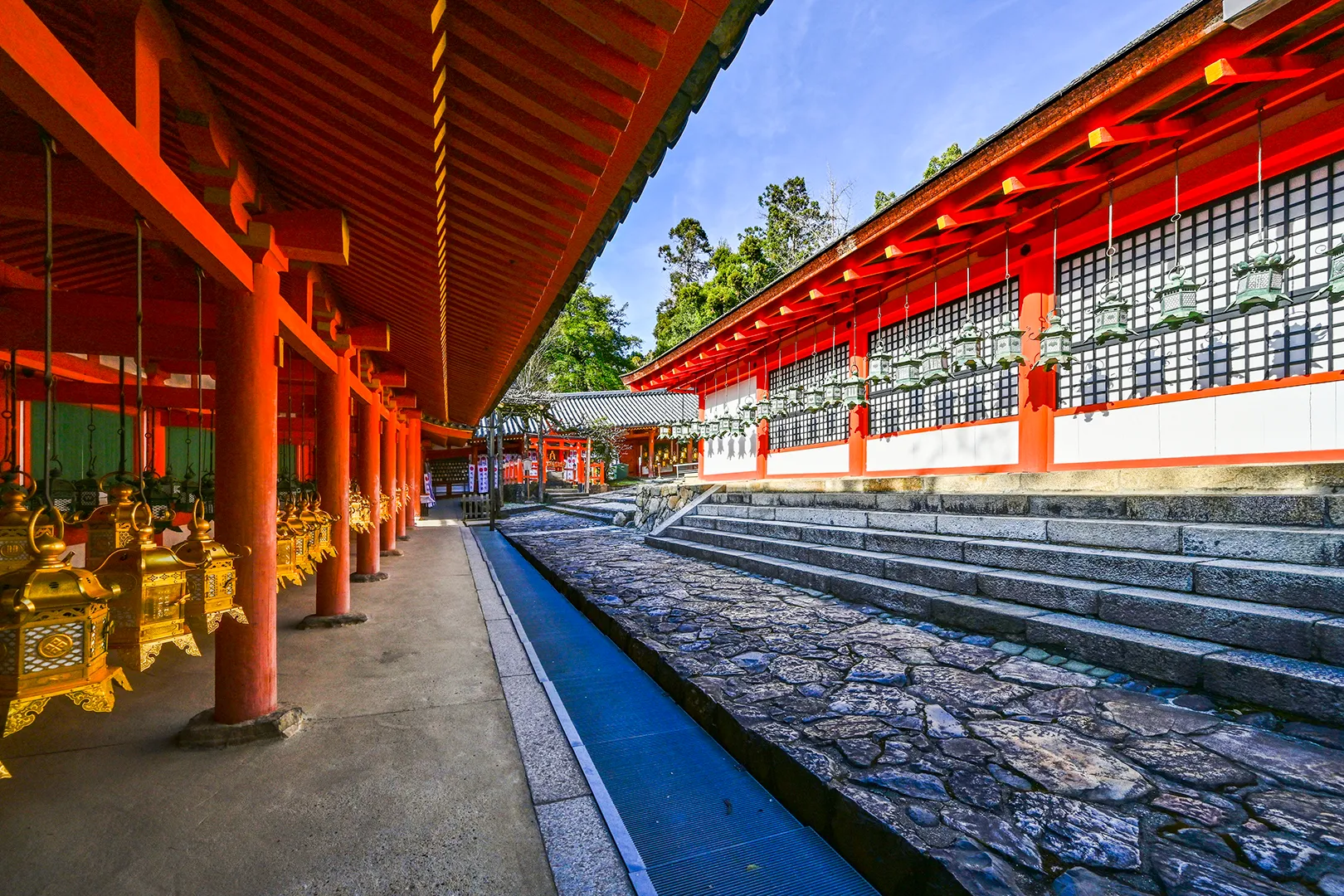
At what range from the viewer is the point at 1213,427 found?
18.6 ft

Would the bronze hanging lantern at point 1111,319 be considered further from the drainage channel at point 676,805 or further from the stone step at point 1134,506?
the drainage channel at point 676,805

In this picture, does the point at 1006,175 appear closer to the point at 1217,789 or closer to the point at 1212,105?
the point at 1212,105

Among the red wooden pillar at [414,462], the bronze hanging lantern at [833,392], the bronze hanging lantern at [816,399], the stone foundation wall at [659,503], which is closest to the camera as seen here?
the bronze hanging lantern at [833,392]

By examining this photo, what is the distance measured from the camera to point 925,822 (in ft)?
7.65

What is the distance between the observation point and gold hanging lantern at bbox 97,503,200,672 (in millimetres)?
1994

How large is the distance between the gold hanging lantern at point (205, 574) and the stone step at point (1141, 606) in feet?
17.6

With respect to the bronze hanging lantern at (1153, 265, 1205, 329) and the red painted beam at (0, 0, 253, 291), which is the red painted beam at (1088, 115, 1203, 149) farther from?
the red painted beam at (0, 0, 253, 291)

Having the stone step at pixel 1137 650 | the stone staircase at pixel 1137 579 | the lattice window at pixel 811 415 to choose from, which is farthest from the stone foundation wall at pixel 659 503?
the stone step at pixel 1137 650

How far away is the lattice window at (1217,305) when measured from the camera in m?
5.06

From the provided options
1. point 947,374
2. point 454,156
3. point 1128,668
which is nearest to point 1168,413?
point 947,374

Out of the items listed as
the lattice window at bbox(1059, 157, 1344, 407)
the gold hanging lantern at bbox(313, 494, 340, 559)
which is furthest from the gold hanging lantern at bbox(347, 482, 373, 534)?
the lattice window at bbox(1059, 157, 1344, 407)

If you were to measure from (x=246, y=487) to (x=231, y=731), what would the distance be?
1.32 metres

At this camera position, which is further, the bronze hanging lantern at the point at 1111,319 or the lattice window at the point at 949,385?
the lattice window at the point at 949,385

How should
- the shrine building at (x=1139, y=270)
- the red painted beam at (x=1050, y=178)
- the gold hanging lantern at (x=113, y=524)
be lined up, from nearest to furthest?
the gold hanging lantern at (x=113, y=524) < the shrine building at (x=1139, y=270) < the red painted beam at (x=1050, y=178)
